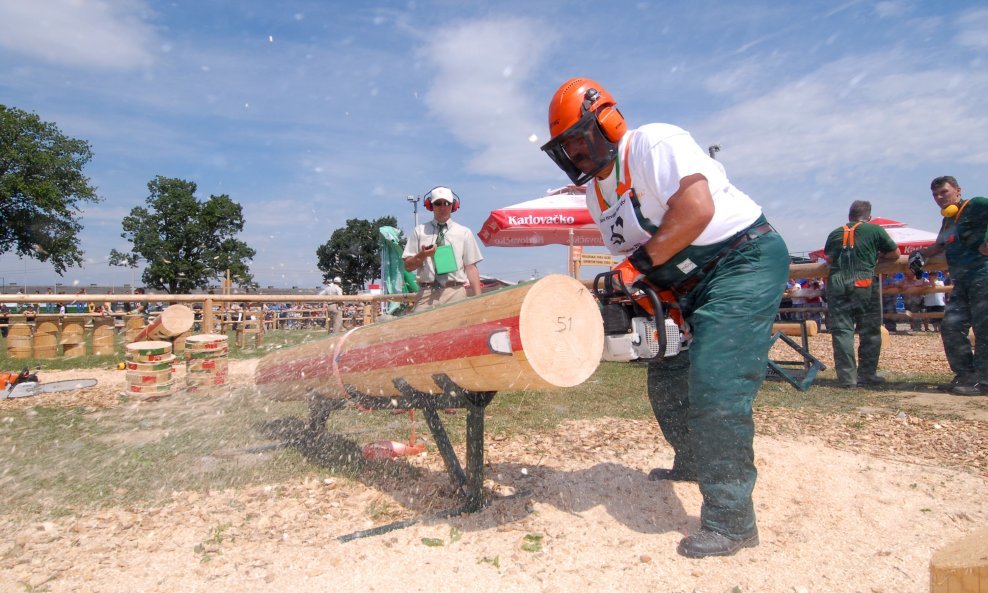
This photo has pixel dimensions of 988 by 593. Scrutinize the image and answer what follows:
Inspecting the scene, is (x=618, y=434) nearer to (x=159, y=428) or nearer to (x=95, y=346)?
(x=159, y=428)

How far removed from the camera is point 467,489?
274 centimetres

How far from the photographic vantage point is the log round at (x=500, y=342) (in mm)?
2178

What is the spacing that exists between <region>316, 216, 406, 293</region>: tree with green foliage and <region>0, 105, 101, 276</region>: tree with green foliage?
14.1 metres

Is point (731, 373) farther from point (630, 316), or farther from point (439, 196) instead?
point (439, 196)

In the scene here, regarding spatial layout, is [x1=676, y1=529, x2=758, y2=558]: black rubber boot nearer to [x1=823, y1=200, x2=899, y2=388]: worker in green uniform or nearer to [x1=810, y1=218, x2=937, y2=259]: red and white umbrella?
[x1=823, y1=200, x2=899, y2=388]: worker in green uniform

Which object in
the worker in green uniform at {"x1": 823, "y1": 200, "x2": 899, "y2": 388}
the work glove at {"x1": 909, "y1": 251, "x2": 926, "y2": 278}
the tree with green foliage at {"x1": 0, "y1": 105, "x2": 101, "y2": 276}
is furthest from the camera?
the tree with green foliage at {"x1": 0, "y1": 105, "x2": 101, "y2": 276}

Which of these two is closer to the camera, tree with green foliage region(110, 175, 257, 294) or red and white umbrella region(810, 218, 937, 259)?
red and white umbrella region(810, 218, 937, 259)

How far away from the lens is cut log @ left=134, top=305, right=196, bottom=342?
23.7 feet

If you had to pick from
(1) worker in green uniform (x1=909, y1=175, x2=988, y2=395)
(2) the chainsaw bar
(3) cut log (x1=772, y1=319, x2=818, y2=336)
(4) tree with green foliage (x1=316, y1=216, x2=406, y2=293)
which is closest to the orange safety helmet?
(1) worker in green uniform (x1=909, y1=175, x2=988, y2=395)

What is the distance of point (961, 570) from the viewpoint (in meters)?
0.85

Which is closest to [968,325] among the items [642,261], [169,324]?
[642,261]

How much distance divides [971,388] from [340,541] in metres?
5.48

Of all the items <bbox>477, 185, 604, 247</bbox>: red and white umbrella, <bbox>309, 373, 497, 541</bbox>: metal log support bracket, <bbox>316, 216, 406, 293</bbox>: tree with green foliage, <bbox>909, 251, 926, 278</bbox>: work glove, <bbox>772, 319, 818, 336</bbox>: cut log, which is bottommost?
<bbox>309, 373, 497, 541</bbox>: metal log support bracket

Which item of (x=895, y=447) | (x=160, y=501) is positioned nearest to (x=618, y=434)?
(x=895, y=447)
